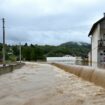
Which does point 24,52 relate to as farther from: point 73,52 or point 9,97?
point 9,97

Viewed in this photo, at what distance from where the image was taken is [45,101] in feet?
44.3

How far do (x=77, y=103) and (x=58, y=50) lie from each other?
16767 centimetres

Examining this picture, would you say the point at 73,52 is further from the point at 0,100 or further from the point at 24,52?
the point at 0,100

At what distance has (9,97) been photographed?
15.4 m

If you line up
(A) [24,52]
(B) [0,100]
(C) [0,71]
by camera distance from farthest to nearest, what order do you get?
1. (A) [24,52]
2. (C) [0,71]
3. (B) [0,100]

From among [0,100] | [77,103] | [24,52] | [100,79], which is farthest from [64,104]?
[24,52]

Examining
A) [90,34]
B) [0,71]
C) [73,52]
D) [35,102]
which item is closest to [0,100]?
[35,102]

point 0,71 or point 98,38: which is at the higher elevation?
point 98,38

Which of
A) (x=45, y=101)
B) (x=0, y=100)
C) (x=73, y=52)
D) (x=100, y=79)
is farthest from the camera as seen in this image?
(x=73, y=52)

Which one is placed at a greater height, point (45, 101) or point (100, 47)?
point (100, 47)

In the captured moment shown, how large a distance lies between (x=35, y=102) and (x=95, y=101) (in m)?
2.47

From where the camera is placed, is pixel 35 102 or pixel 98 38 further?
pixel 98 38

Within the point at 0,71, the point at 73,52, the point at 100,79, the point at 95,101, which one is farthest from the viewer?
the point at 73,52

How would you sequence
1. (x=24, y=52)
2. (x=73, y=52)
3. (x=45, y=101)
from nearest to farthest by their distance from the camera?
(x=45, y=101), (x=24, y=52), (x=73, y=52)
